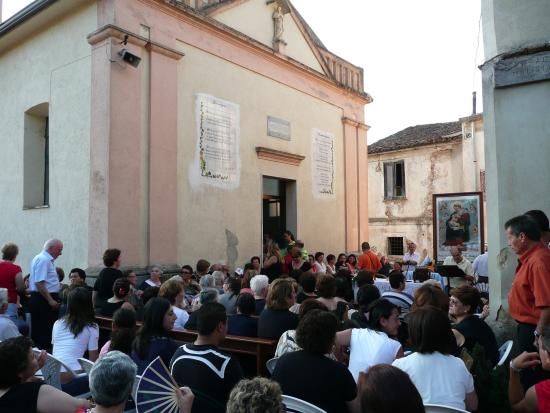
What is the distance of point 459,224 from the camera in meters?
11.6

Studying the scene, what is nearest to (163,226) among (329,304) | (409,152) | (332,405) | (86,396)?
(329,304)

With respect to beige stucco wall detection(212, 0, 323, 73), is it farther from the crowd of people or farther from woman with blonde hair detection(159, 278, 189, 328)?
the crowd of people

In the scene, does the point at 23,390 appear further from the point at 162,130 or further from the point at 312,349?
the point at 162,130

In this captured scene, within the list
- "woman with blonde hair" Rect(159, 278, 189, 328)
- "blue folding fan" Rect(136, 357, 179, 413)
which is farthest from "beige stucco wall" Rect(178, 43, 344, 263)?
"blue folding fan" Rect(136, 357, 179, 413)

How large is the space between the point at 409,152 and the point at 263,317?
22630 millimetres

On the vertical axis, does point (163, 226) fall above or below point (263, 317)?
above

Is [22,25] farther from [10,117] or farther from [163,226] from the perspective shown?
[163,226]

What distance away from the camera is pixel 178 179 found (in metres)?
10.5

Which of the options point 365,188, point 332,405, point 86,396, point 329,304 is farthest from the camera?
point 365,188

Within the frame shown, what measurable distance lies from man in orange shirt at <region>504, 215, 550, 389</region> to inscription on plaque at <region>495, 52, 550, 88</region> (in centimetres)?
215

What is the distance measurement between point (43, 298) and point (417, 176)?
2149cm

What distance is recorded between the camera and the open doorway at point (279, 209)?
44.7 ft

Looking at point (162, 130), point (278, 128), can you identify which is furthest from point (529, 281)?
point (278, 128)

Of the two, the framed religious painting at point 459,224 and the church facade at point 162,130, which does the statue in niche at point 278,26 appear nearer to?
the church facade at point 162,130
